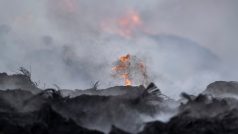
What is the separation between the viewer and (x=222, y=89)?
1279 mm

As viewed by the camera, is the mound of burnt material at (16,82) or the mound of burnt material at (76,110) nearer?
the mound of burnt material at (76,110)

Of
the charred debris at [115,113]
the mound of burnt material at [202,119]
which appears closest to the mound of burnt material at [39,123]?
the charred debris at [115,113]

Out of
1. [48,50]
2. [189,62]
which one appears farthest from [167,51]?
[48,50]

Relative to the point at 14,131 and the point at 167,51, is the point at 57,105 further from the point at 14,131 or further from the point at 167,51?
the point at 167,51

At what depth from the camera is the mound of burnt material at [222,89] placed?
127cm

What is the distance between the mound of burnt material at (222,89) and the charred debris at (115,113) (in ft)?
0.21

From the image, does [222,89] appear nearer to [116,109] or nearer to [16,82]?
[116,109]

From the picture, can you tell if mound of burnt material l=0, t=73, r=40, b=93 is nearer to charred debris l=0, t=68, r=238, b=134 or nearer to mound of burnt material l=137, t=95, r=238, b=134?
charred debris l=0, t=68, r=238, b=134

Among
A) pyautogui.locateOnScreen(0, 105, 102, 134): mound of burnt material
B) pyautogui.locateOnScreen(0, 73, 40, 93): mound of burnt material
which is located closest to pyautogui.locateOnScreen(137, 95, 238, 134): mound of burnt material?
pyautogui.locateOnScreen(0, 105, 102, 134): mound of burnt material

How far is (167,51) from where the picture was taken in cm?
5112

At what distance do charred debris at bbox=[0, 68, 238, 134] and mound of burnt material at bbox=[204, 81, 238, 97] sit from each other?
6cm

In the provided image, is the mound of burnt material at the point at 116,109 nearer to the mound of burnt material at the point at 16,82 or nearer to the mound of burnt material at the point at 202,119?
the mound of burnt material at the point at 202,119

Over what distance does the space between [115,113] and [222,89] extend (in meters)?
0.31

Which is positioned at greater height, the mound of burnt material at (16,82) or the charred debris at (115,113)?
the mound of burnt material at (16,82)
